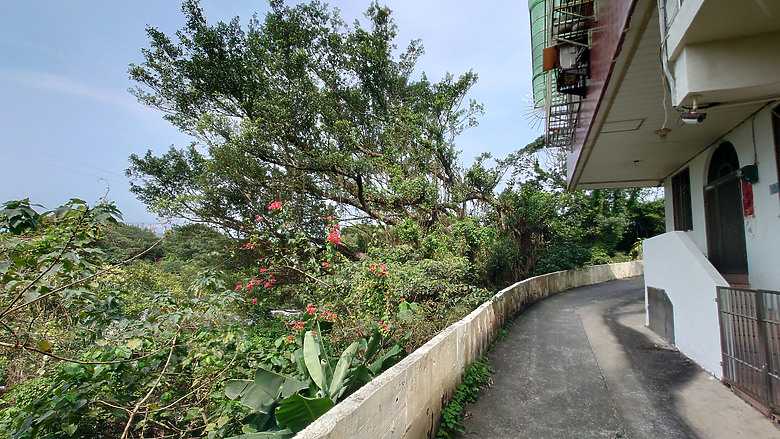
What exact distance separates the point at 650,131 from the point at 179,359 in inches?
312

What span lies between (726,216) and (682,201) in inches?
95.4

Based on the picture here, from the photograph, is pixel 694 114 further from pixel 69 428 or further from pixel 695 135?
pixel 69 428

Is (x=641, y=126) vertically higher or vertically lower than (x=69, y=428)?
higher

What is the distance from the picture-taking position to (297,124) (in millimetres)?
13125

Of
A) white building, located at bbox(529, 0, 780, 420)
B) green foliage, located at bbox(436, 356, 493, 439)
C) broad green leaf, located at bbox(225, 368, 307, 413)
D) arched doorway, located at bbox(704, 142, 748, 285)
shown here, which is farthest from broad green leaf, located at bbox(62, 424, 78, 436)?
arched doorway, located at bbox(704, 142, 748, 285)

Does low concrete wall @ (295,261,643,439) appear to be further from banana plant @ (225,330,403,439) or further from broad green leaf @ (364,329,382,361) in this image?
broad green leaf @ (364,329,382,361)

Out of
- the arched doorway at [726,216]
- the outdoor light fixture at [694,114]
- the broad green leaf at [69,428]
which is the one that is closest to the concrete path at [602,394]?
the arched doorway at [726,216]

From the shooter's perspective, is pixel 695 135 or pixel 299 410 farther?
pixel 695 135

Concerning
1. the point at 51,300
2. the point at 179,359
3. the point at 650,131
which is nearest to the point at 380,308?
the point at 179,359

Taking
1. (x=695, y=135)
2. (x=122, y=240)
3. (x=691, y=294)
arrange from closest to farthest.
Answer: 1. (x=691, y=294)
2. (x=695, y=135)
3. (x=122, y=240)

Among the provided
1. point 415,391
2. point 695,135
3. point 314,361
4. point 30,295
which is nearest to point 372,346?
point 314,361

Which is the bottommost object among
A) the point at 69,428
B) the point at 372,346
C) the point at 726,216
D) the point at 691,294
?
the point at 69,428

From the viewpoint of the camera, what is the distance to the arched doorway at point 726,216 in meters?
6.17

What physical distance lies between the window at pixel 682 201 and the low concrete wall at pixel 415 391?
5372 millimetres
